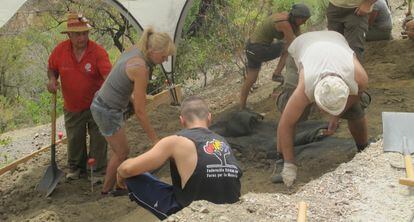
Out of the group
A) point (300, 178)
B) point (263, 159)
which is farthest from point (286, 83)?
point (300, 178)

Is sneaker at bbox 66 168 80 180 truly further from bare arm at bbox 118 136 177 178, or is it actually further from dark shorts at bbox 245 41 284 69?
bare arm at bbox 118 136 177 178

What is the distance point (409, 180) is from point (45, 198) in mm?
3312

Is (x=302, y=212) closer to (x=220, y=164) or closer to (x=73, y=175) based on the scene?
(x=220, y=164)

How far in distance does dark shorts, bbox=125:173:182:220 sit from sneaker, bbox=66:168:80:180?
7.77 feet

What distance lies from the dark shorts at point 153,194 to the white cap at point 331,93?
3.93 feet

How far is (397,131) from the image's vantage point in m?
4.18

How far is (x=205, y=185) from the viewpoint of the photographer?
3096 mm

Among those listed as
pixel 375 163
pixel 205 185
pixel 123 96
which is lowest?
pixel 375 163

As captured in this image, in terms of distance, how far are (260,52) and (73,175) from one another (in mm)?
2422

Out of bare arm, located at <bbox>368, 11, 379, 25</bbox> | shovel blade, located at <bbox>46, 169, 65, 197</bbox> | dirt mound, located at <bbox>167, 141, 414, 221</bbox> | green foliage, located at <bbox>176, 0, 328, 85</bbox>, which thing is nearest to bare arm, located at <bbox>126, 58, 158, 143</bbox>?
dirt mound, located at <bbox>167, 141, 414, 221</bbox>

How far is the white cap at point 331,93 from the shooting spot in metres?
3.71

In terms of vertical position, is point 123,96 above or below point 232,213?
above

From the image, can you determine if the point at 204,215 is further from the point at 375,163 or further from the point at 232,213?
the point at 375,163

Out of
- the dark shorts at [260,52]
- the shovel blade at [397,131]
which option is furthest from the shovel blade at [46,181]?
the shovel blade at [397,131]
